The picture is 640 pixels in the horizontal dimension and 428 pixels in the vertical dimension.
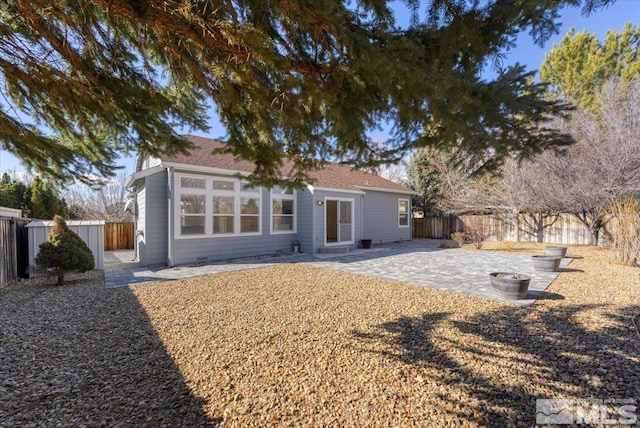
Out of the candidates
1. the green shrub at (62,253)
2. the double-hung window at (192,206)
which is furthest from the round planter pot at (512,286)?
the green shrub at (62,253)

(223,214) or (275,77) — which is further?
(223,214)

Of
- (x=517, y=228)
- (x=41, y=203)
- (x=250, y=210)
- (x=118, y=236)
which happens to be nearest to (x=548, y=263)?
(x=250, y=210)

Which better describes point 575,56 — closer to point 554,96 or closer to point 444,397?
point 554,96

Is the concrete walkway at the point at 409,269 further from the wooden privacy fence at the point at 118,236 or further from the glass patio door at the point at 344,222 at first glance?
the wooden privacy fence at the point at 118,236

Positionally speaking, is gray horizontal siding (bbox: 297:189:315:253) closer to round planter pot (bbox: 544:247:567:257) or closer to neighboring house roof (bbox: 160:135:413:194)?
neighboring house roof (bbox: 160:135:413:194)

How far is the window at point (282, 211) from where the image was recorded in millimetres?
11641

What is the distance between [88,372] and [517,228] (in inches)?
745

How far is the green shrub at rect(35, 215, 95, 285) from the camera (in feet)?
21.9

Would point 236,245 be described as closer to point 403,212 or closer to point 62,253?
point 62,253

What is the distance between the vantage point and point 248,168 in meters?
11.1

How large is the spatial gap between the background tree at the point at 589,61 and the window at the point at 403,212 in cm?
905

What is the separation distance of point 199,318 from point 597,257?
1299 centimetres

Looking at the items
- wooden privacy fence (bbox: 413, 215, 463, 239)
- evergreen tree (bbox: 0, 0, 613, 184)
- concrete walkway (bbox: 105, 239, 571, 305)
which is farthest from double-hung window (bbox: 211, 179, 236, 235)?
wooden privacy fence (bbox: 413, 215, 463, 239)

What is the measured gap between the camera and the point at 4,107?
3748mm
